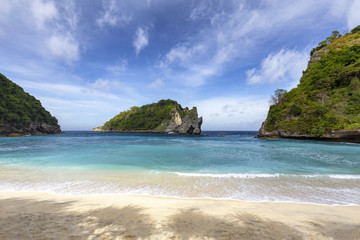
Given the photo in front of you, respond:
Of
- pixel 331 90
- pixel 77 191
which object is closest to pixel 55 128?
pixel 77 191

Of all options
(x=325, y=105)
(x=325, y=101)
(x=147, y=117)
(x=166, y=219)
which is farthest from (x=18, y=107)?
(x=325, y=101)

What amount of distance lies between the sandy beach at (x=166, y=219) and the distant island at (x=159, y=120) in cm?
8577

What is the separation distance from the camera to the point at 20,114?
67188 mm

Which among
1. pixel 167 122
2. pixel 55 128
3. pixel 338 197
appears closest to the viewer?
pixel 338 197

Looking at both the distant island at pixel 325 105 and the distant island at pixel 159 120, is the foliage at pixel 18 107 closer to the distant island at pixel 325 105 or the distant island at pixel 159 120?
the distant island at pixel 159 120

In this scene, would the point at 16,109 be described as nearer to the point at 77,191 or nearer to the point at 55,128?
the point at 55,128

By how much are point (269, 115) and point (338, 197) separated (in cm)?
4972

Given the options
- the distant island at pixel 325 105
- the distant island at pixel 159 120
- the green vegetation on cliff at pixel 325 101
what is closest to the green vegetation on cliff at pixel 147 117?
the distant island at pixel 159 120

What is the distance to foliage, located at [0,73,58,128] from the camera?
60700 millimetres

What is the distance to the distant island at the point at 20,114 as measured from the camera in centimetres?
6000

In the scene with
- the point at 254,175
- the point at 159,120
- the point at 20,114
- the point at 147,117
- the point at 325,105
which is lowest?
the point at 254,175

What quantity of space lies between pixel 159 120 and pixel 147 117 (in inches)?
651

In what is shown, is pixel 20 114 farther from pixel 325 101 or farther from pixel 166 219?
pixel 325 101

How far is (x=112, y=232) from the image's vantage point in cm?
295
